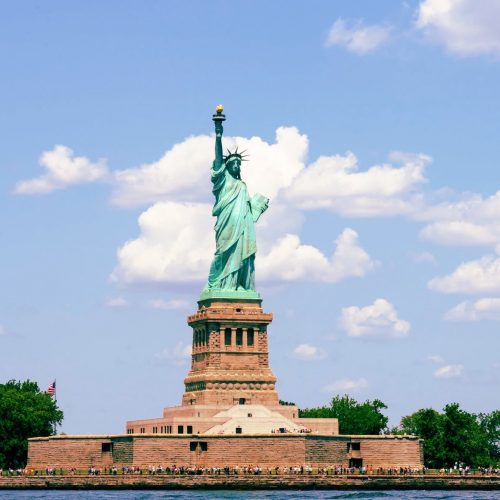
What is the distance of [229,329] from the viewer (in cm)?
11325

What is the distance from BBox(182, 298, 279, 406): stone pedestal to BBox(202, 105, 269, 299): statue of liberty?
4.47 feet

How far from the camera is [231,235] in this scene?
11456cm

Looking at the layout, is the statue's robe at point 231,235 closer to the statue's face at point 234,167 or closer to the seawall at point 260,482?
the statue's face at point 234,167

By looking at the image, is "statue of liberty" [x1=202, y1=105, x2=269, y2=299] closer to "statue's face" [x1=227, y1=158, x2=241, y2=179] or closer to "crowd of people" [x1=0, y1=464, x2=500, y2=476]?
"statue's face" [x1=227, y1=158, x2=241, y2=179]

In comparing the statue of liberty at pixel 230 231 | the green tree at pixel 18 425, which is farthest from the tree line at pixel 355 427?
the statue of liberty at pixel 230 231

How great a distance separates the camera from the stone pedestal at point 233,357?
368ft

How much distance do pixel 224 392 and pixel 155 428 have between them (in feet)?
18.5

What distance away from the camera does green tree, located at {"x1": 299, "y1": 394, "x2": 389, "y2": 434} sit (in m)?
128

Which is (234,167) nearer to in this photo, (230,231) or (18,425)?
(230,231)

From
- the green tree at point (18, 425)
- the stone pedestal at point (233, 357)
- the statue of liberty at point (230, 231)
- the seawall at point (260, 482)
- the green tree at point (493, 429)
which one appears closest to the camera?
the seawall at point (260, 482)

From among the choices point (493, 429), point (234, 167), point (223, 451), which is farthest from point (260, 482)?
point (493, 429)

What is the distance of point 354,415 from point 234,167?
25636 millimetres

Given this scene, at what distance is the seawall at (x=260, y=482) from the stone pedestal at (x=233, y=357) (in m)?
10.7

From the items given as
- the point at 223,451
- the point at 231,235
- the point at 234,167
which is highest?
the point at 234,167
